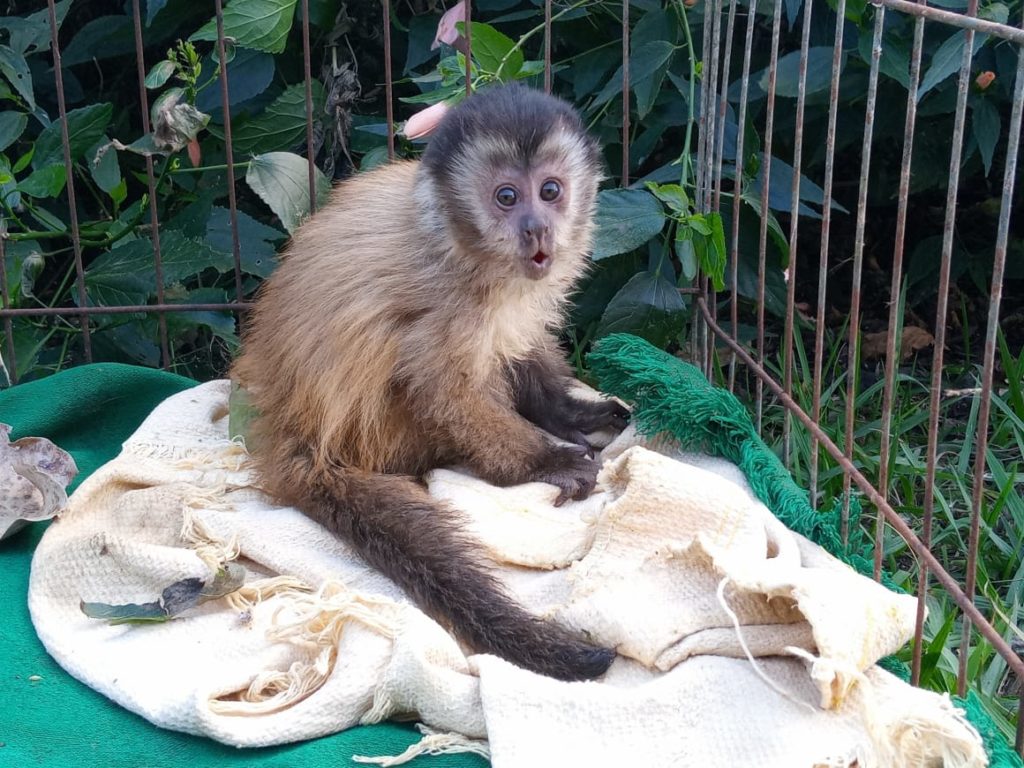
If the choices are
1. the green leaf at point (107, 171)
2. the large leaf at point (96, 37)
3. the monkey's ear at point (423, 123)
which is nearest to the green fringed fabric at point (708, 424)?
the monkey's ear at point (423, 123)

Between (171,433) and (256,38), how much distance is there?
139cm

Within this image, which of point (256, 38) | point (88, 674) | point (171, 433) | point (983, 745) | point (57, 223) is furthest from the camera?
point (57, 223)

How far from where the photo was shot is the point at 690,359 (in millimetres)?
3887

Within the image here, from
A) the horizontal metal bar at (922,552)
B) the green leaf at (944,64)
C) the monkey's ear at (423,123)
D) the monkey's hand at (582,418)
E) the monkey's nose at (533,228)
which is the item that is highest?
the green leaf at (944,64)

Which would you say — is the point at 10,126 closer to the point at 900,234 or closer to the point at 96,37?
the point at 96,37

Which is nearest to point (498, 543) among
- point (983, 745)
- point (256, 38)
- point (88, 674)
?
point (88, 674)

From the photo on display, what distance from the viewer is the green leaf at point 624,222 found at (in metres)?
3.46

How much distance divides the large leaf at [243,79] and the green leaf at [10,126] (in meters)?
0.60

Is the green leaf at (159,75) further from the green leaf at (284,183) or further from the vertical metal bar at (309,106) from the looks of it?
the green leaf at (284,183)

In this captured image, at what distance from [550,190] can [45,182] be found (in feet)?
6.03

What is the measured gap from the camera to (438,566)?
252 centimetres

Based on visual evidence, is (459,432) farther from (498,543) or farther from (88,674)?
(88,674)

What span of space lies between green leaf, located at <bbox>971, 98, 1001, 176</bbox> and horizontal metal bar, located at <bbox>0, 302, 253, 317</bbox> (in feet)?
7.88

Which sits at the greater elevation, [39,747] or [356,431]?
[356,431]
